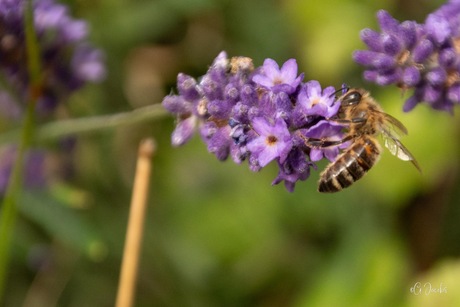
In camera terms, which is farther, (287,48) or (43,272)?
(287,48)

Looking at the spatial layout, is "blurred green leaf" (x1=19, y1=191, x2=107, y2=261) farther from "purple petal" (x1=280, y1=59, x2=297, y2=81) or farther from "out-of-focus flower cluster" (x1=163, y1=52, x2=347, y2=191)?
"purple petal" (x1=280, y1=59, x2=297, y2=81)

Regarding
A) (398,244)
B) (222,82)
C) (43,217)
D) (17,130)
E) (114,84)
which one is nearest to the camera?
(222,82)

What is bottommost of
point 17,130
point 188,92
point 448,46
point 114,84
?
point 448,46

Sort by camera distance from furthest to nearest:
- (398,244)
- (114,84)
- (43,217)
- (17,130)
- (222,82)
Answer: (114,84) < (398,244) < (17,130) < (43,217) < (222,82)

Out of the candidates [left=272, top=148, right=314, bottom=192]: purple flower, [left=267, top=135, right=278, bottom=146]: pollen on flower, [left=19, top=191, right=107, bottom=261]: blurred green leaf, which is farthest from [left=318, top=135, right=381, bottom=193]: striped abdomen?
[left=19, top=191, right=107, bottom=261]: blurred green leaf

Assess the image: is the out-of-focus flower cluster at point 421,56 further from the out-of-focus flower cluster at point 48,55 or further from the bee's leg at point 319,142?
the out-of-focus flower cluster at point 48,55

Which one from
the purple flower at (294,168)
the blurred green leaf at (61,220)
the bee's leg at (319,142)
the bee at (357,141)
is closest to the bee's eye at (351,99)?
the bee at (357,141)

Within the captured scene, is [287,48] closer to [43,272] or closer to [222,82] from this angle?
[43,272]

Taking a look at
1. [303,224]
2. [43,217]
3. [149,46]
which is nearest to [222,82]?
[43,217]

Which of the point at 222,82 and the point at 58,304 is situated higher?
the point at 58,304
